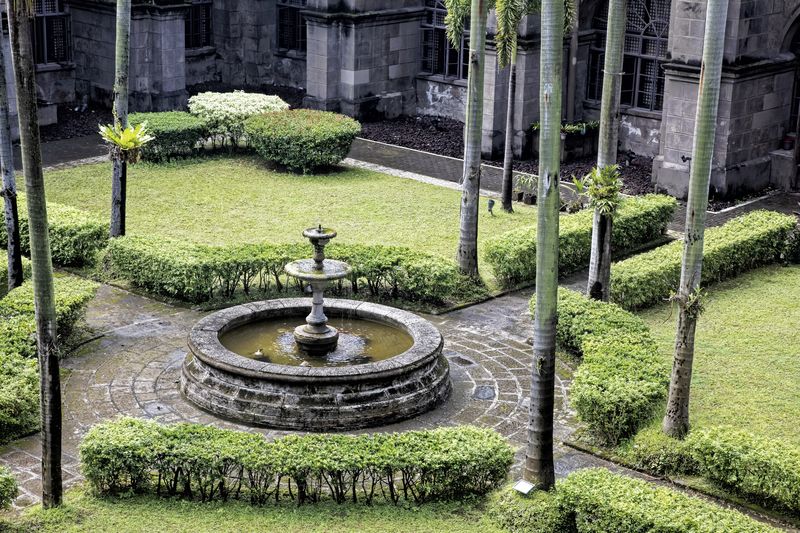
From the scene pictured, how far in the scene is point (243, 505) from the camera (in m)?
10.6

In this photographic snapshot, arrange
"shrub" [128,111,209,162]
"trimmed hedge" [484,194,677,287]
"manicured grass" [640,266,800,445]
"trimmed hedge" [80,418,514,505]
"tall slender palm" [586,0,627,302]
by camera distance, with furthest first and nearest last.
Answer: "shrub" [128,111,209,162] < "trimmed hedge" [484,194,677,287] < "tall slender palm" [586,0,627,302] < "manicured grass" [640,266,800,445] < "trimmed hedge" [80,418,514,505]

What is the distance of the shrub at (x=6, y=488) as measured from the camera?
10.0m

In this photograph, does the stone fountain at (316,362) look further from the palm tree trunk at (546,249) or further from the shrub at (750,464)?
the shrub at (750,464)

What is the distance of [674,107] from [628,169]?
2.88 metres

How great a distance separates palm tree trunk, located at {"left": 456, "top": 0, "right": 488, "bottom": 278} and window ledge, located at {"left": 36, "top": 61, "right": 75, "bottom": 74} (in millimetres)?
15133

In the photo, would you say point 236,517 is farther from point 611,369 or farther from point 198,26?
point 198,26

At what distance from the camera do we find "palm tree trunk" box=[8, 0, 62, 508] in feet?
32.4

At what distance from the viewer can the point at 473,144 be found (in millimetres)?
16781

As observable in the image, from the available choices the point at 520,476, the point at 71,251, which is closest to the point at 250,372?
the point at 520,476

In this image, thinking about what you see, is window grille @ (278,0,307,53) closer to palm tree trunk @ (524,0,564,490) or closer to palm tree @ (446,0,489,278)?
palm tree @ (446,0,489,278)

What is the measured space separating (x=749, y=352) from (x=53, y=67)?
19.7m

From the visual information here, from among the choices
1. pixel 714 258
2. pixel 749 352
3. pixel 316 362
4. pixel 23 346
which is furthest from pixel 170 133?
pixel 749 352

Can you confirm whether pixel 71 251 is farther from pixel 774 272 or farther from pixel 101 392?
pixel 774 272

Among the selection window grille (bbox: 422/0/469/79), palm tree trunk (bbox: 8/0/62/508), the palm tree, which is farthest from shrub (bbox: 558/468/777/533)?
window grille (bbox: 422/0/469/79)
